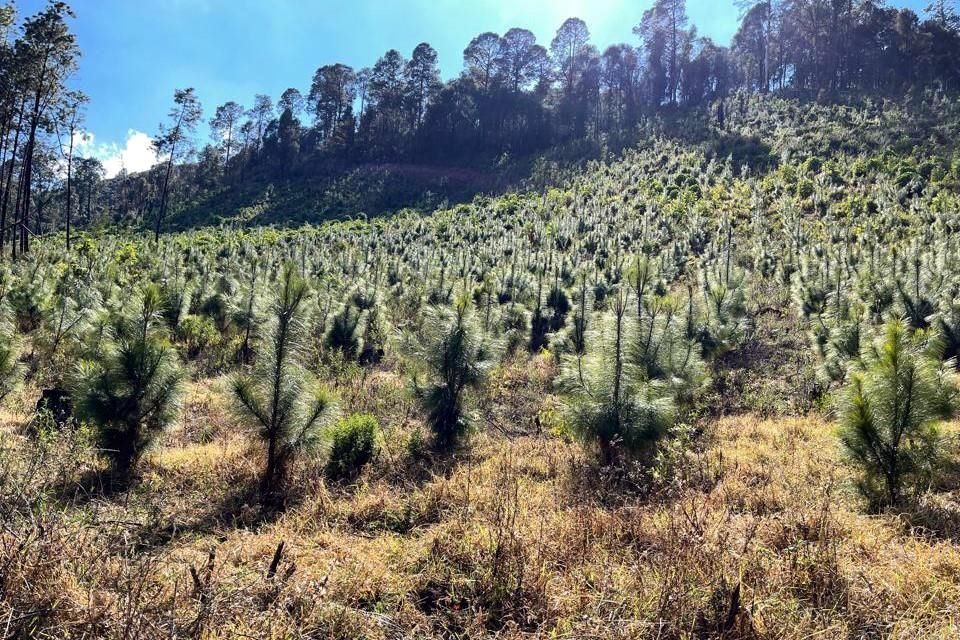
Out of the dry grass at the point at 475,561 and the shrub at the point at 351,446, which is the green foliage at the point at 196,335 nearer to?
the dry grass at the point at 475,561

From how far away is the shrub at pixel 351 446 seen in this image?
6.59 meters

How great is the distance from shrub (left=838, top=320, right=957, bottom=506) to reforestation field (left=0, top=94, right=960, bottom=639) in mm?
21

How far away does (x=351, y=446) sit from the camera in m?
6.79

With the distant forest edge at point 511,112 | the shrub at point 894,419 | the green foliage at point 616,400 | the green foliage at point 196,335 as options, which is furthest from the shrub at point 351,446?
the distant forest edge at point 511,112

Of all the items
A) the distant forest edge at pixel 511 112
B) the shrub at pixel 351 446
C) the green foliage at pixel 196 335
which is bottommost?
the shrub at pixel 351 446

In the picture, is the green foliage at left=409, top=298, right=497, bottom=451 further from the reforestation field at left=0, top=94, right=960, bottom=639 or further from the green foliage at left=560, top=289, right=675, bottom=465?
the green foliage at left=560, top=289, right=675, bottom=465

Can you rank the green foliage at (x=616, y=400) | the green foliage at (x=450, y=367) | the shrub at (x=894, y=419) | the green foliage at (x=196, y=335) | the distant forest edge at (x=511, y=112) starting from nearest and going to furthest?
1. the shrub at (x=894, y=419)
2. the green foliage at (x=616, y=400)
3. the green foliage at (x=450, y=367)
4. the green foliage at (x=196, y=335)
5. the distant forest edge at (x=511, y=112)

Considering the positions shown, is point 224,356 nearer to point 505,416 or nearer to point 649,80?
point 505,416

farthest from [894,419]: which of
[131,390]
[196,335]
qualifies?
[196,335]

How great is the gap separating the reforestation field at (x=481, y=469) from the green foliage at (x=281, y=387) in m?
0.03

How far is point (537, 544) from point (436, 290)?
48.6ft

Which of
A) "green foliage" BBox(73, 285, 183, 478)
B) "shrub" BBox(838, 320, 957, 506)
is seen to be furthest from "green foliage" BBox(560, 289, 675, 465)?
"green foliage" BBox(73, 285, 183, 478)

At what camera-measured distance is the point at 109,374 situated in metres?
5.80

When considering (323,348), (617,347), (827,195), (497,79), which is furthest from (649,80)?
(617,347)
